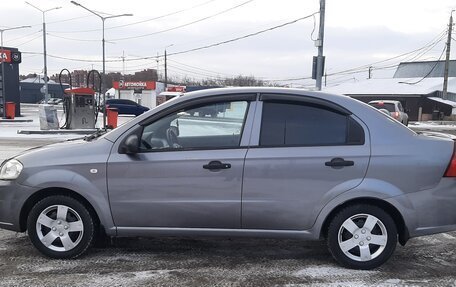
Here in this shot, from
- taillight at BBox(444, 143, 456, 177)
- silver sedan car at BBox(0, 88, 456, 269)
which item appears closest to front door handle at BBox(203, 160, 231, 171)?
silver sedan car at BBox(0, 88, 456, 269)

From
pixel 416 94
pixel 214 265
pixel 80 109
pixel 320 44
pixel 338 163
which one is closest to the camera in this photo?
pixel 338 163

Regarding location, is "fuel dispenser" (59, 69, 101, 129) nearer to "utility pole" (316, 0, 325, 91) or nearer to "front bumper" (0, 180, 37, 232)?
"utility pole" (316, 0, 325, 91)

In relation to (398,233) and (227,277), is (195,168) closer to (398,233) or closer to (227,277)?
(227,277)

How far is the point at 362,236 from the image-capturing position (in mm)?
4148

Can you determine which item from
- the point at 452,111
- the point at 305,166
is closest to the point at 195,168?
the point at 305,166

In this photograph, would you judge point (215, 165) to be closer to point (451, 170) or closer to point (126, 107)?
point (451, 170)

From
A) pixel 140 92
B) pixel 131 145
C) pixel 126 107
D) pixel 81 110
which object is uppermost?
pixel 140 92

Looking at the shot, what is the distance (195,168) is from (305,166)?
0.98 metres

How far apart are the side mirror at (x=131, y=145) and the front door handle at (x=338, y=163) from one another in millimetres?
1716

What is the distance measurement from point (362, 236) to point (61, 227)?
279 cm

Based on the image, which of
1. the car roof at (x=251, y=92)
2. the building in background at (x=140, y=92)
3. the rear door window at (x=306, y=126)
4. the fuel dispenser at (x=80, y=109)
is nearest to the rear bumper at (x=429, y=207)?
the rear door window at (x=306, y=126)

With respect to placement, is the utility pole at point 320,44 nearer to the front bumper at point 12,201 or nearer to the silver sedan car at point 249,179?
the silver sedan car at point 249,179

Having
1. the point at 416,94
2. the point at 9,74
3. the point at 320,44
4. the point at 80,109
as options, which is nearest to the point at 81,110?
the point at 80,109

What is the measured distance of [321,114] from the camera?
423cm
